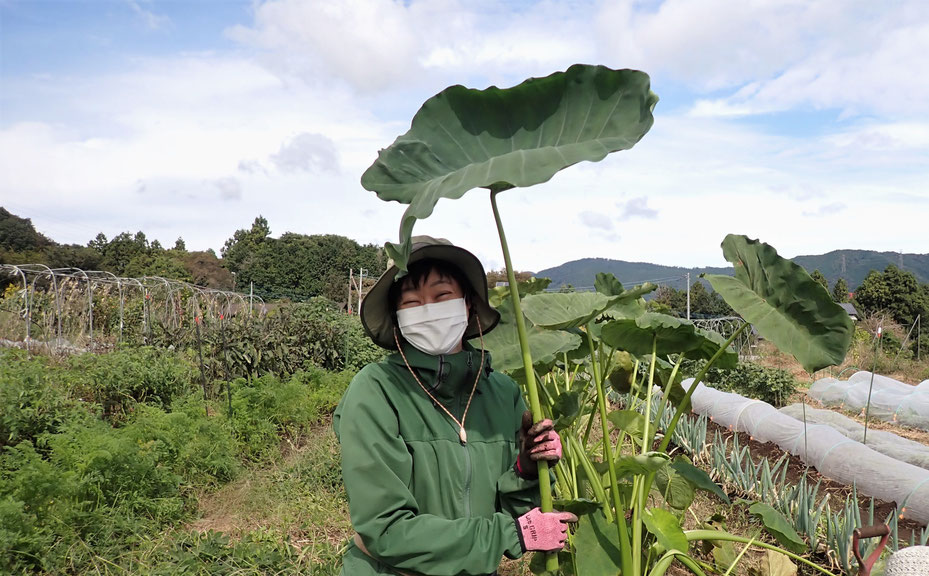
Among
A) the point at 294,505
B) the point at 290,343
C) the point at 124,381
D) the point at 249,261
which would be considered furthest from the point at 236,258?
the point at 294,505

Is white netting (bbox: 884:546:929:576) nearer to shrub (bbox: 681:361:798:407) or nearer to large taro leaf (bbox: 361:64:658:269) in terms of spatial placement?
large taro leaf (bbox: 361:64:658:269)

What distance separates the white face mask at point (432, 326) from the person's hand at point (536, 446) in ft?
0.93

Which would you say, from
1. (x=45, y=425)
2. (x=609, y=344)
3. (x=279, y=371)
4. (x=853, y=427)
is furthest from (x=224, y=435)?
(x=853, y=427)

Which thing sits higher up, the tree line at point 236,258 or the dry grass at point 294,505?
the tree line at point 236,258

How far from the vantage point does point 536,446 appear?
1.65 meters

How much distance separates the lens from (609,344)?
261 centimetres

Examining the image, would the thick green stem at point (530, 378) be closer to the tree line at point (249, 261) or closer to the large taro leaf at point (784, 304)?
the large taro leaf at point (784, 304)

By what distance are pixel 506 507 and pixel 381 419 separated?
0.43 m

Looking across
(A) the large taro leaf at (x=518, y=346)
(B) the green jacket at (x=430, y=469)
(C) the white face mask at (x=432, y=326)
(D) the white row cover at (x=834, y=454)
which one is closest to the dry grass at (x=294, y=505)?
(A) the large taro leaf at (x=518, y=346)

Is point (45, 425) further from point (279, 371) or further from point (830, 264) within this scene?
point (830, 264)

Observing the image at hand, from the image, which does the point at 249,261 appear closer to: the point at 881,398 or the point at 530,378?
the point at 881,398

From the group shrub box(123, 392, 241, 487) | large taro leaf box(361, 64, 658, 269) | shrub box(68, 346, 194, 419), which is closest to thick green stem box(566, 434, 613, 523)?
large taro leaf box(361, 64, 658, 269)

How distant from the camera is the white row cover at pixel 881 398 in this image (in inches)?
336

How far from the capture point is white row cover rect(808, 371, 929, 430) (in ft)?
28.0
